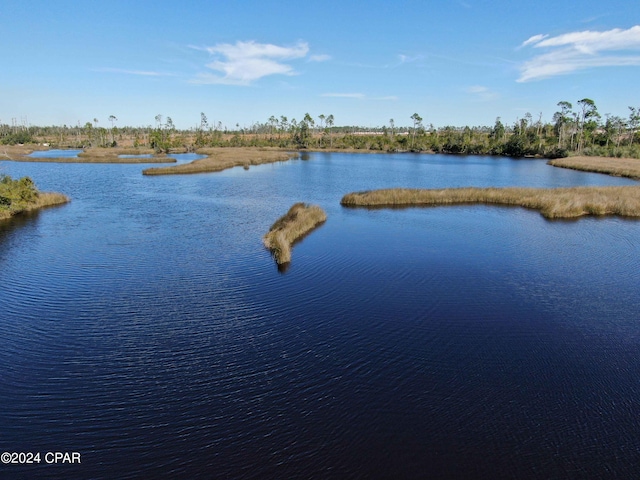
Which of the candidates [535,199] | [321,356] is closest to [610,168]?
[535,199]

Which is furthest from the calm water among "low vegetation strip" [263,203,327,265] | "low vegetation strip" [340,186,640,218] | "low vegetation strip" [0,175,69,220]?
"low vegetation strip" [340,186,640,218]

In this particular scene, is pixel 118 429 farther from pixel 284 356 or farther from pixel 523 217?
pixel 523 217

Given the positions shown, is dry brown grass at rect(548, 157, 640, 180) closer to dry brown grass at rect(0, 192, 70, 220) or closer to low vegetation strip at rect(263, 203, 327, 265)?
low vegetation strip at rect(263, 203, 327, 265)

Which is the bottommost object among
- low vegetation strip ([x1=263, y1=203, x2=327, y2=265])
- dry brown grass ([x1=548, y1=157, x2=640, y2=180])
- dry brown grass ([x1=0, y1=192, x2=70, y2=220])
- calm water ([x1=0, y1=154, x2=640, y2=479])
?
calm water ([x1=0, y1=154, x2=640, y2=479])

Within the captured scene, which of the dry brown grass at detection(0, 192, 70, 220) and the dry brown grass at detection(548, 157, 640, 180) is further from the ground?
the dry brown grass at detection(548, 157, 640, 180)

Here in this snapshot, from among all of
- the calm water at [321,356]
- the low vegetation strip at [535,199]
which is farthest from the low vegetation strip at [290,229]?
the low vegetation strip at [535,199]

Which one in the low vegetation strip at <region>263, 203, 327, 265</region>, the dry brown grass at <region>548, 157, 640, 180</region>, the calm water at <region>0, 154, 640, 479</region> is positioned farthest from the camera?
the dry brown grass at <region>548, 157, 640, 180</region>

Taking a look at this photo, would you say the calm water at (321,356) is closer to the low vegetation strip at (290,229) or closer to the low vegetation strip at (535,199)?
the low vegetation strip at (290,229)

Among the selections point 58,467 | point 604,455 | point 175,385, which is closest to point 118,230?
point 175,385
